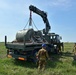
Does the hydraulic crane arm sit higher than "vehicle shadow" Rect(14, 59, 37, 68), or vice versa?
the hydraulic crane arm

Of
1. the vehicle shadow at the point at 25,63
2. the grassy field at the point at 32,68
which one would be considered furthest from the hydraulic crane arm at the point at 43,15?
the vehicle shadow at the point at 25,63

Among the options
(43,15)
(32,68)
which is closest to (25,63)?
(32,68)

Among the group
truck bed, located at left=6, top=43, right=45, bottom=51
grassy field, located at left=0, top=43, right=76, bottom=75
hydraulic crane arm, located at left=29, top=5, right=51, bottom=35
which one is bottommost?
grassy field, located at left=0, top=43, right=76, bottom=75

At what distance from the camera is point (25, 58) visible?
1655cm

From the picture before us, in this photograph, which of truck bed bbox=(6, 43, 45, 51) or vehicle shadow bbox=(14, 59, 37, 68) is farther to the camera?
vehicle shadow bbox=(14, 59, 37, 68)

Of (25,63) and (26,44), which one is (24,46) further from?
(25,63)

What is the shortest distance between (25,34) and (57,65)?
12.3 feet

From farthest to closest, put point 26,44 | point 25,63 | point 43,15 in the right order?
point 43,15, point 25,63, point 26,44

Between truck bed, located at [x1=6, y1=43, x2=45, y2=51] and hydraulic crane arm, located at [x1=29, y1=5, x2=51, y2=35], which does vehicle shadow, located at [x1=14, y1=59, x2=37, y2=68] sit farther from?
hydraulic crane arm, located at [x1=29, y1=5, x2=51, y2=35]

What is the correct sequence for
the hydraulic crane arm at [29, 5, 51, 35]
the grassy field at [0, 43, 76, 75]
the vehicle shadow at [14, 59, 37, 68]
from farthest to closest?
the hydraulic crane arm at [29, 5, 51, 35], the vehicle shadow at [14, 59, 37, 68], the grassy field at [0, 43, 76, 75]

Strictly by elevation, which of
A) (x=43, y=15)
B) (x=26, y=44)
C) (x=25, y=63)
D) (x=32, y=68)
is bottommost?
(x=32, y=68)

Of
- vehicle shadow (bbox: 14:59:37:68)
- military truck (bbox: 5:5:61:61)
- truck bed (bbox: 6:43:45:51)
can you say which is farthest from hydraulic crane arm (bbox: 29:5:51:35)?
vehicle shadow (bbox: 14:59:37:68)

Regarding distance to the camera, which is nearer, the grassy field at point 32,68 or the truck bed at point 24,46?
the grassy field at point 32,68

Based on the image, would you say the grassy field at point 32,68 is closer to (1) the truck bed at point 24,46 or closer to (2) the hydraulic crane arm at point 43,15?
(1) the truck bed at point 24,46
